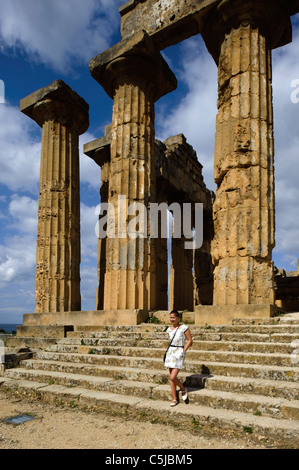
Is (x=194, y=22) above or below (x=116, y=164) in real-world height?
above

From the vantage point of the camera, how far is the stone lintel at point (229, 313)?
736cm

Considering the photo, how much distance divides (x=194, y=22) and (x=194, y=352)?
843cm

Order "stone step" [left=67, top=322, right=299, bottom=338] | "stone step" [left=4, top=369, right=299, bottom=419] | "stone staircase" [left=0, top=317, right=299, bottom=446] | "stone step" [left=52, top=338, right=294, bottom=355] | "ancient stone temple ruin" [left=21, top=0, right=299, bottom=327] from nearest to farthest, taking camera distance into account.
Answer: "stone step" [left=4, top=369, right=299, bottom=419]
"stone staircase" [left=0, top=317, right=299, bottom=446]
"stone step" [left=52, top=338, right=294, bottom=355]
"stone step" [left=67, top=322, right=299, bottom=338]
"ancient stone temple ruin" [left=21, top=0, right=299, bottom=327]

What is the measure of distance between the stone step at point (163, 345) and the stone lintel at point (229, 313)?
1.22 m

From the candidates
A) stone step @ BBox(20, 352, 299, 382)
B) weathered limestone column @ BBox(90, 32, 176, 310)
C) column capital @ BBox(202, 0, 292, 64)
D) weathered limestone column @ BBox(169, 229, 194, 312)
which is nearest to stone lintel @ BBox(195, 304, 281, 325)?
stone step @ BBox(20, 352, 299, 382)

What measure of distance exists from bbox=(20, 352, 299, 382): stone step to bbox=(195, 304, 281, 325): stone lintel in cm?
190

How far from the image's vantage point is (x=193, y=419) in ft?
14.6

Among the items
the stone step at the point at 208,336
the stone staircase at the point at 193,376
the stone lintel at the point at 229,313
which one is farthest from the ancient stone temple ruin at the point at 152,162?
the stone staircase at the point at 193,376

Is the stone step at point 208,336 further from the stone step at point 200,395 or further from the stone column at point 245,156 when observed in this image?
the stone step at point 200,395

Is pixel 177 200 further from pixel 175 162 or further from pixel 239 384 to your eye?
pixel 239 384

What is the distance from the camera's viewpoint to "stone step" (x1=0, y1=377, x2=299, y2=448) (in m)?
3.93

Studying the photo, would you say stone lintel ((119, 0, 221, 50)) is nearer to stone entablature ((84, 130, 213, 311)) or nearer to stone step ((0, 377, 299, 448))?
stone entablature ((84, 130, 213, 311))

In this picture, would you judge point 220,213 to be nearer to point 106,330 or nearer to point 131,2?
point 106,330
